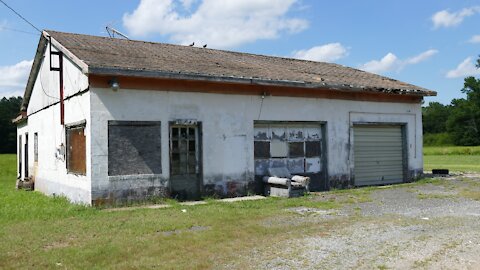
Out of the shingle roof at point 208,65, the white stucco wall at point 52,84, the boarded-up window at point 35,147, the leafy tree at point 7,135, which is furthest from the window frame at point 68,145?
the leafy tree at point 7,135

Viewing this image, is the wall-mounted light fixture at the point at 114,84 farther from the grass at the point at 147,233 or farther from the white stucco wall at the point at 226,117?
the grass at the point at 147,233

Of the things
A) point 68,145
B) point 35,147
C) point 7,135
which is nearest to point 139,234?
point 68,145

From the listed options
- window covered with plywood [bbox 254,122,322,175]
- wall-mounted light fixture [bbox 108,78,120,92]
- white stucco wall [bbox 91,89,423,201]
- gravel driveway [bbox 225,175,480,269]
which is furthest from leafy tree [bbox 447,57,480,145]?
wall-mounted light fixture [bbox 108,78,120,92]

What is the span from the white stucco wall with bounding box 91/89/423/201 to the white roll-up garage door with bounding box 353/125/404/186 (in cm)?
51

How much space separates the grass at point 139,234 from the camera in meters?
6.50

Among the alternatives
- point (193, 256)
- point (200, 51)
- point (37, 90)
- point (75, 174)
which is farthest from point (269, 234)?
point (37, 90)

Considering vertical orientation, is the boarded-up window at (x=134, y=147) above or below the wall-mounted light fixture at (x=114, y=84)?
below

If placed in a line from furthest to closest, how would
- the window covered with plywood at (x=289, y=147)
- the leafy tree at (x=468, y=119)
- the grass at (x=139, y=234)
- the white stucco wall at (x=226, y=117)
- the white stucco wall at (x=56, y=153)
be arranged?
the leafy tree at (x=468, y=119) → the window covered with plywood at (x=289, y=147) → the white stucco wall at (x=56, y=153) → the white stucco wall at (x=226, y=117) → the grass at (x=139, y=234)

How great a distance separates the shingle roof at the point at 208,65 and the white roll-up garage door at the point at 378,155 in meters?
1.61

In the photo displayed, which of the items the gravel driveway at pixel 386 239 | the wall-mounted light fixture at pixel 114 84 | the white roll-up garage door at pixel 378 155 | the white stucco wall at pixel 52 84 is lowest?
the gravel driveway at pixel 386 239

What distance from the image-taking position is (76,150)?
13.1 metres

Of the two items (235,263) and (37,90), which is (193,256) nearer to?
(235,263)

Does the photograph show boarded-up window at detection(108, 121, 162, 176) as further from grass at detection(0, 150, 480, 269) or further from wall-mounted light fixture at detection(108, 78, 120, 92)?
grass at detection(0, 150, 480, 269)

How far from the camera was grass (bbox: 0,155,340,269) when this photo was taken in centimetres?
650
